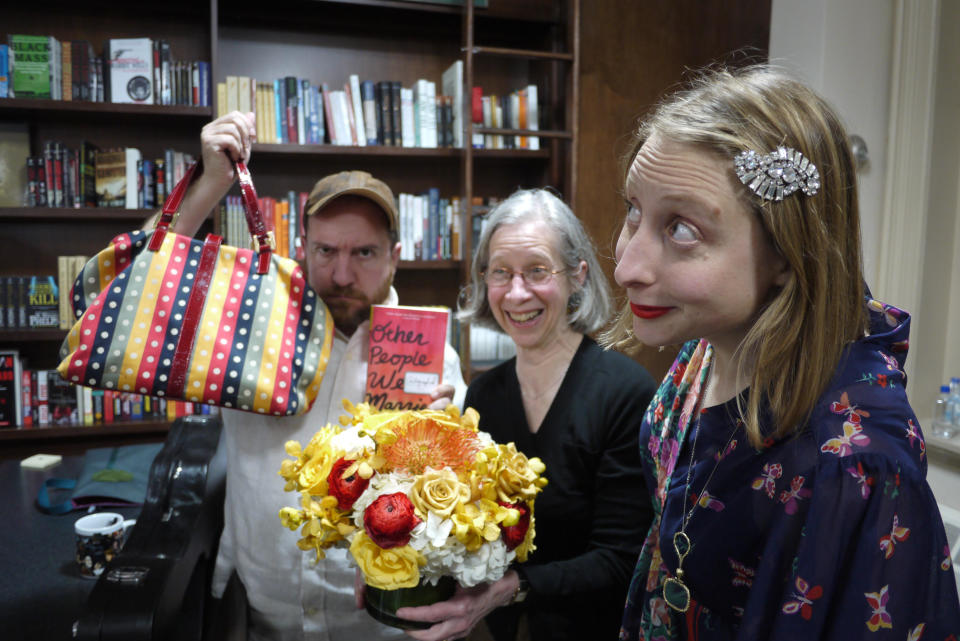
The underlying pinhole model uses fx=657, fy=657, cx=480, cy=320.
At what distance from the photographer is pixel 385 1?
3.08m

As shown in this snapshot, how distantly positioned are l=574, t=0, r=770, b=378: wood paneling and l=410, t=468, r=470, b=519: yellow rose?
250cm

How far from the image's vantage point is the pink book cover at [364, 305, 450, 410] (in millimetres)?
1301

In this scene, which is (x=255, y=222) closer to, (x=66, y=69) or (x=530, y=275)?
(x=530, y=275)

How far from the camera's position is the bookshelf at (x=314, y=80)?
9.81 feet

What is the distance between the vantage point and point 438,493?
89 centimetres

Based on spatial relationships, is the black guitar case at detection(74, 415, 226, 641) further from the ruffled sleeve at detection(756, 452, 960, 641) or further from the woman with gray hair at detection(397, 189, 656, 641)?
the ruffled sleeve at detection(756, 452, 960, 641)

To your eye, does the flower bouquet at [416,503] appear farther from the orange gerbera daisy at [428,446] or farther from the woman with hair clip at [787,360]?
the woman with hair clip at [787,360]

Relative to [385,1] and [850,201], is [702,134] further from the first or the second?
[385,1]

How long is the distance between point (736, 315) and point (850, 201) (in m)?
0.19

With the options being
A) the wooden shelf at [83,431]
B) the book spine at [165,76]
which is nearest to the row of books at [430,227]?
the book spine at [165,76]

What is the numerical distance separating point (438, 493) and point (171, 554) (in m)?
0.66

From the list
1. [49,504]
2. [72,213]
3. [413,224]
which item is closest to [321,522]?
[49,504]

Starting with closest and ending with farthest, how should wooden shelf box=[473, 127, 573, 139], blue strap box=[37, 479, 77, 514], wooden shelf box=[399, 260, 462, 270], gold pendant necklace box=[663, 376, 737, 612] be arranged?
gold pendant necklace box=[663, 376, 737, 612], blue strap box=[37, 479, 77, 514], wooden shelf box=[473, 127, 573, 139], wooden shelf box=[399, 260, 462, 270]

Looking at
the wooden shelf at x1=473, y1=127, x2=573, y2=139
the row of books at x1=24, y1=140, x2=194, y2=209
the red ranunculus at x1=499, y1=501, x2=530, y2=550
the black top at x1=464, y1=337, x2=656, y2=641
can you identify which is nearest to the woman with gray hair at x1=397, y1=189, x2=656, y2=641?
the black top at x1=464, y1=337, x2=656, y2=641
